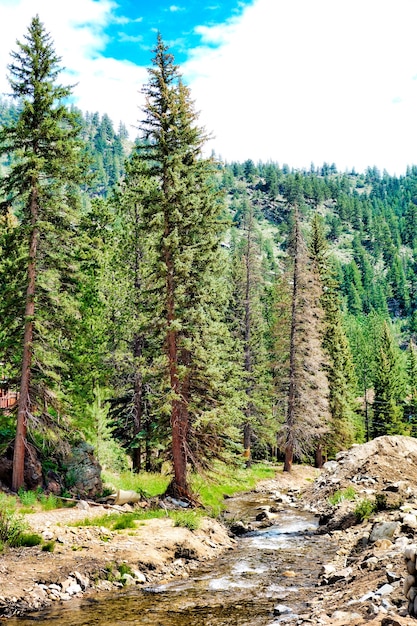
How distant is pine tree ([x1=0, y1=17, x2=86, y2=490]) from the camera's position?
62.0 ft

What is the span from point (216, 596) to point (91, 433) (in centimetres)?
1171

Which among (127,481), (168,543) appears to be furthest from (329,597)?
(127,481)

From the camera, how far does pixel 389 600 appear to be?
27.7 ft

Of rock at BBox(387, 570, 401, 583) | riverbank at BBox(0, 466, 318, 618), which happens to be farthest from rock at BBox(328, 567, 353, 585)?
riverbank at BBox(0, 466, 318, 618)

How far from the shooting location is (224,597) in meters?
12.0

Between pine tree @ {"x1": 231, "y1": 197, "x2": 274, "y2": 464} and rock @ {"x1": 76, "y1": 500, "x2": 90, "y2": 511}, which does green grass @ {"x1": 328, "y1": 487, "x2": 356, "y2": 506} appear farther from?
pine tree @ {"x1": 231, "y1": 197, "x2": 274, "y2": 464}

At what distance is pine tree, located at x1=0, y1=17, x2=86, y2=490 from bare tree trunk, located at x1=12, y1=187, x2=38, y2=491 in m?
0.04

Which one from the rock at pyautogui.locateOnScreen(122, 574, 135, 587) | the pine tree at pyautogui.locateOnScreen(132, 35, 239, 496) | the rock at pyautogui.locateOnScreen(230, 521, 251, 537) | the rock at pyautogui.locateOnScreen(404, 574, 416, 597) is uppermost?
the pine tree at pyautogui.locateOnScreen(132, 35, 239, 496)

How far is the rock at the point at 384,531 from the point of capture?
47.4 feet

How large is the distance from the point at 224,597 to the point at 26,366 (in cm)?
1083

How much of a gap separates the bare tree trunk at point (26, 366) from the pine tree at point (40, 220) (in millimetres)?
37

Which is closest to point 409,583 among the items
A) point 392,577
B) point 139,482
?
point 392,577

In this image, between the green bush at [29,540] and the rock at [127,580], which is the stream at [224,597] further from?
the green bush at [29,540]

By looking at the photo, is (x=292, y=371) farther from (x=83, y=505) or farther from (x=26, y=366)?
(x=26, y=366)
